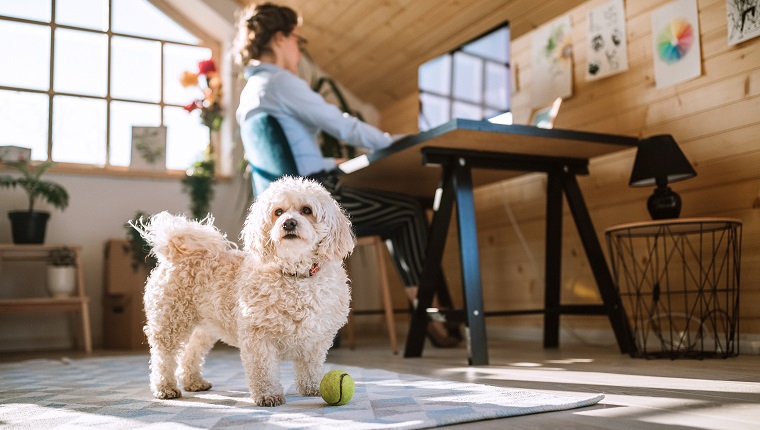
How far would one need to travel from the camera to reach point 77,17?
Answer: 14.4 feet

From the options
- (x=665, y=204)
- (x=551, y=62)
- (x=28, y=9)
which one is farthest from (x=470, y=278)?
(x=28, y=9)

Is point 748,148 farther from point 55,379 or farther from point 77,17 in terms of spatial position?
point 77,17

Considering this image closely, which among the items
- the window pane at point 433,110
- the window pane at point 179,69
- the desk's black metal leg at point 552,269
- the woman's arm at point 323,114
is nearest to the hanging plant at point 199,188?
the window pane at point 179,69

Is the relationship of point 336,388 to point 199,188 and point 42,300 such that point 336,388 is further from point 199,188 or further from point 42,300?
point 199,188

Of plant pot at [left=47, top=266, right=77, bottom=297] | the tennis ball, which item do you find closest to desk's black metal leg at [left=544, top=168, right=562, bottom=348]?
the tennis ball

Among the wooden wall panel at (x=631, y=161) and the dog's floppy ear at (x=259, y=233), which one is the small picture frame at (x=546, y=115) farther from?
the dog's floppy ear at (x=259, y=233)

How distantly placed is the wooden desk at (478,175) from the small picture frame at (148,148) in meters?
2.01

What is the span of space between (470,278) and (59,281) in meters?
2.55

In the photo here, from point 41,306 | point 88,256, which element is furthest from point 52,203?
point 41,306

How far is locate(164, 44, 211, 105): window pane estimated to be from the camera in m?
4.64

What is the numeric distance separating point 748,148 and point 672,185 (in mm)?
350

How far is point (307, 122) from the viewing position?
8.79 feet

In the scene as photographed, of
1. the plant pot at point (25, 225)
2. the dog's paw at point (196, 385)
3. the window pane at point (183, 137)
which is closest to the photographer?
the dog's paw at point (196, 385)

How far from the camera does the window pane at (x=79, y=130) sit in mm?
4293
